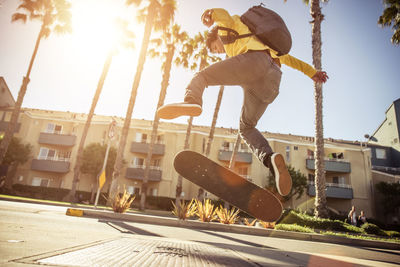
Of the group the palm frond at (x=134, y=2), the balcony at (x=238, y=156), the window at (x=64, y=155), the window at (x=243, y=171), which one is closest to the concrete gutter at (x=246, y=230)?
the palm frond at (x=134, y=2)

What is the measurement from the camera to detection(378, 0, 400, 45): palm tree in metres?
11.7

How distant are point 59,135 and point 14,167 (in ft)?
18.3

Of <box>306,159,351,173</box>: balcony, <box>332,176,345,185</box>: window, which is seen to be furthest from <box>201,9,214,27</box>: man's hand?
<box>332,176,345,185</box>: window

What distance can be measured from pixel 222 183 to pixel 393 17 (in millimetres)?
15622

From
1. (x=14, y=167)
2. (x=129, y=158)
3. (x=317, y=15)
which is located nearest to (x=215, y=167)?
(x=317, y=15)

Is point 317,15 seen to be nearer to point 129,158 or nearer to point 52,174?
point 129,158

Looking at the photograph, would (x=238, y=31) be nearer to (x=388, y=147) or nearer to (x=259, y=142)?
(x=259, y=142)

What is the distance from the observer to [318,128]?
436 inches

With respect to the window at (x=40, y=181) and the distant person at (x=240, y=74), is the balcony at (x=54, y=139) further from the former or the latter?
the distant person at (x=240, y=74)

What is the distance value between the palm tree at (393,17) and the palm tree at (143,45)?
12.5 meters

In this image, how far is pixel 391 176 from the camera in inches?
1017

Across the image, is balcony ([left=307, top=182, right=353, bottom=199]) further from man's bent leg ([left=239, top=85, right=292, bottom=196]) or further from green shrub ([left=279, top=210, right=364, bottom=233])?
man's bent leg ([left=239, top=85, right=292, bottom=196])

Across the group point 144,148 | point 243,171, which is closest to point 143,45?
point 144,148

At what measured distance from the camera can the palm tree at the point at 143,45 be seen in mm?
12445
